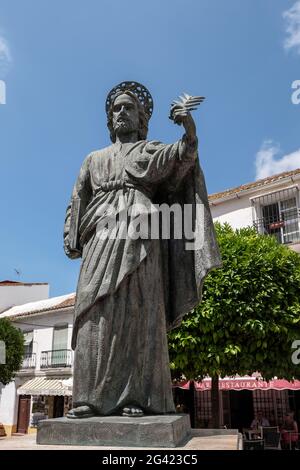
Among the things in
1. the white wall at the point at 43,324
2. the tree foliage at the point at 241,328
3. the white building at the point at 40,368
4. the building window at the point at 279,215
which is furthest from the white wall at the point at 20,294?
the tree foliage at the point at 241,328

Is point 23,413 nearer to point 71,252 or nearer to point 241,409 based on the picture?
point 241,409

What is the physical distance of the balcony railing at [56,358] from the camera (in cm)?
2969

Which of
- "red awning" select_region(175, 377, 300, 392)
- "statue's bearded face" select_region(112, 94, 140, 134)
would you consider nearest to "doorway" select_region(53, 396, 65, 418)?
"red awning" select_region(175, 377, 300, 392)

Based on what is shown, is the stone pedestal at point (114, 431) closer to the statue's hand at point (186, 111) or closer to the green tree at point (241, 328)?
the statue's hand at point (186, 111)

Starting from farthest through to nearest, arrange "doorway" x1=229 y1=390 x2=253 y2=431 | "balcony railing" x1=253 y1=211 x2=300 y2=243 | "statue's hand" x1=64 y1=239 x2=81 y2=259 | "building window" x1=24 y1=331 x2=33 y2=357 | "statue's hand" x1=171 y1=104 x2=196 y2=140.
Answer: "building window" x1=24 y1=331 x2=33 y2=357
"doorway" x1=229 y1=390 x2=253 y2=431
"balcony railing" x1=253 y1=211 x2=300 y2=243
"statue's hand" x1=64 y1=239 x2=81 y2=259
"statue's hand" x1=171 y1=104 x2=196 y2=140

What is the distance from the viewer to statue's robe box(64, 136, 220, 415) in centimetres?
371

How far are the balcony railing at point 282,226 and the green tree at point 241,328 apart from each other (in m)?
8.61

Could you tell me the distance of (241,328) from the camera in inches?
518

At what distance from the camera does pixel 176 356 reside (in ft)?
44.3

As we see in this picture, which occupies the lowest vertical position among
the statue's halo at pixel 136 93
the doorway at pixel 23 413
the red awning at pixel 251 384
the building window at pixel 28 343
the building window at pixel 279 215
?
the doorway at pixel 23 413

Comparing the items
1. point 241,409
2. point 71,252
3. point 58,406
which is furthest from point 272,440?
point 58,406

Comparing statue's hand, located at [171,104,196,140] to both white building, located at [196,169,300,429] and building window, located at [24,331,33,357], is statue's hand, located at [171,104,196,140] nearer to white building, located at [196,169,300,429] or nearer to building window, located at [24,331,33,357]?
white building, located at [196,169,300,429]

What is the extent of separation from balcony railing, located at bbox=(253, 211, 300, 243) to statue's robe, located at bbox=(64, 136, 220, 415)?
60.4 feet
